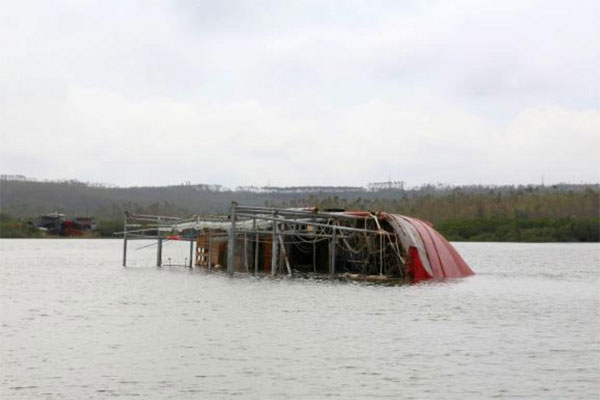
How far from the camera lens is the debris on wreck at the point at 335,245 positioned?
5606cm

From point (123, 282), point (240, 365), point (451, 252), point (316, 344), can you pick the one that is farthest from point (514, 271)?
point (240, 365)

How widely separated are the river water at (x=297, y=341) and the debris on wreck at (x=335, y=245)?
6.55 ft

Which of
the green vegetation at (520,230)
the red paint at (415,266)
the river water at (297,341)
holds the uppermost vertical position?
the green vegetation at (520,230)

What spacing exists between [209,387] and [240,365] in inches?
130

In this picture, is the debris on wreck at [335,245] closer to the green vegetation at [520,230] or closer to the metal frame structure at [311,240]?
the metal frame structure at [311,240]

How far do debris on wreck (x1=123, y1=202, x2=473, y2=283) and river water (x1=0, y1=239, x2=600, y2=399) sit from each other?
2.00 metres

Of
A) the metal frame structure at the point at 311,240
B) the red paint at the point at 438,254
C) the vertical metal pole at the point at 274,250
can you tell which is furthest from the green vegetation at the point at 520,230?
the vertical metal pole at the point at 274,250

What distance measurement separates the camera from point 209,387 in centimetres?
2438

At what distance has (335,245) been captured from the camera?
57906 millimetres

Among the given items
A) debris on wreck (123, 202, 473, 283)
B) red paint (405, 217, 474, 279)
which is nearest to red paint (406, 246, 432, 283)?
debris on wreck (123, 202, 473, 283)

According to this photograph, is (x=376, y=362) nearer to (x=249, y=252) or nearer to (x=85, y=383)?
(x=85, y=383)

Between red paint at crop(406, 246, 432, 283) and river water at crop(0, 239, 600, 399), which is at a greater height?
red paint at crop(406, 246, 432, 283)

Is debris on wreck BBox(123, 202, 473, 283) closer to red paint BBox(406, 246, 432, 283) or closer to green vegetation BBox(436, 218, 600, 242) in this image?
red paint BBox(406, 246, 432, 283)

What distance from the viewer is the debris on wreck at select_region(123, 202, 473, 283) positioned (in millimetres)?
56062
